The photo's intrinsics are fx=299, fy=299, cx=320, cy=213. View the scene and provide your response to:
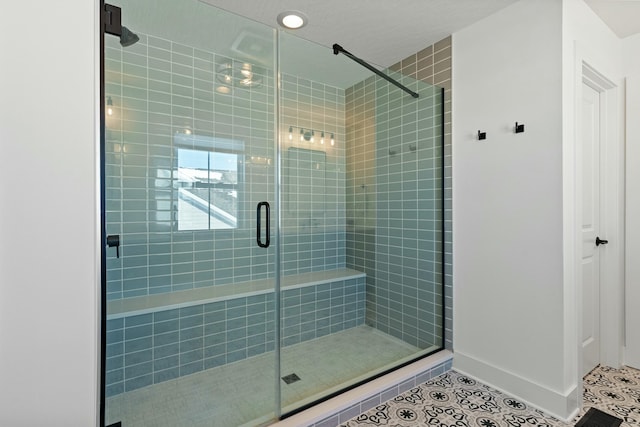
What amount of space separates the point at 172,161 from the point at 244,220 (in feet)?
1.67

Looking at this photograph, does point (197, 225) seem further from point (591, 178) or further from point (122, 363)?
point (591, 178)

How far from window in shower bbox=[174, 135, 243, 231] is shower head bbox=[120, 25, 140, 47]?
1.55ft

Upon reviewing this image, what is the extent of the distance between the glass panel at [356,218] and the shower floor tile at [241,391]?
0.07ft

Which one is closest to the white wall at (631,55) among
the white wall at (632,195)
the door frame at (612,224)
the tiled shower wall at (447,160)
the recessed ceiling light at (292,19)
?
the white wall at (632,195)

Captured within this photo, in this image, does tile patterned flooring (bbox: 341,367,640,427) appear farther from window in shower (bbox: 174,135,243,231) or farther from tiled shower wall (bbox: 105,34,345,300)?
window in shower (bbox: 174,135,243,231)

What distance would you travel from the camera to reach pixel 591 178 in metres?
2.07

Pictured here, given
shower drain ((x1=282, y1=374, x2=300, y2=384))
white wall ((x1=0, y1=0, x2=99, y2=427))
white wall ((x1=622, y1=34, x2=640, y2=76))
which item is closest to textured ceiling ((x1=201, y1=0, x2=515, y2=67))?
white wall ((x1=622, y1=34, x2=640, y2=76))

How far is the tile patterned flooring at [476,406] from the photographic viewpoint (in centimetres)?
160

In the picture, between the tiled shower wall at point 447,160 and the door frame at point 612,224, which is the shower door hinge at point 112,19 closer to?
the tiled shower wall at point 447,160

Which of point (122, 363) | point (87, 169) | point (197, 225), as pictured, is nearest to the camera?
point (87, 169)

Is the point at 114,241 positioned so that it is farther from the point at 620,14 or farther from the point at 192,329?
the point at 620,14

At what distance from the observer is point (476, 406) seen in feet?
5.65

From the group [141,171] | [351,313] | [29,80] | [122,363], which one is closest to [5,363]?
[122,363]

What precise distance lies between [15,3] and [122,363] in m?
1.41
